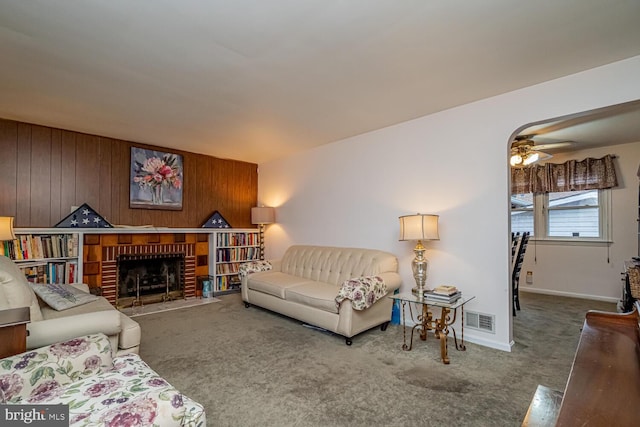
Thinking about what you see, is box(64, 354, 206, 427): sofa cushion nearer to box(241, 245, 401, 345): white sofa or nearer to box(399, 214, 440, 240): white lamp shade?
box(241, 245, 401, 345): white sofa

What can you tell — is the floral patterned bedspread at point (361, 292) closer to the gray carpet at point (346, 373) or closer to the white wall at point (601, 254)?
the gray carpet at point (346, 373)

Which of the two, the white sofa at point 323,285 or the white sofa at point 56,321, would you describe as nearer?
the white sofa at point 56,321

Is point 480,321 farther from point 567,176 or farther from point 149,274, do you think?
point 149,274

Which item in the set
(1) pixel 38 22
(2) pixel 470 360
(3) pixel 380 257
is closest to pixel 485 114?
(3) pixel 380 257

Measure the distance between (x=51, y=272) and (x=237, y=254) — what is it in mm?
2516

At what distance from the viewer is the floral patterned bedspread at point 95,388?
3.64 ft

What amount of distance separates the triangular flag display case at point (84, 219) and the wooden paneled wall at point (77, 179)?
92 millimetres

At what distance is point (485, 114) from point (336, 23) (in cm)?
193

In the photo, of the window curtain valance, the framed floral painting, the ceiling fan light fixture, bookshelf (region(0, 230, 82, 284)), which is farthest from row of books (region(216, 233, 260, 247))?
the window curtain valance

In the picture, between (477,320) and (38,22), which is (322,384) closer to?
A: (477,320)

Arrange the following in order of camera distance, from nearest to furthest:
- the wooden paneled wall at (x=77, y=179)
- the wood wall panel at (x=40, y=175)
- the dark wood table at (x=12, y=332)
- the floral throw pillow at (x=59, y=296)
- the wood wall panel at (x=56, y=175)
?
the dark wood table at (x=12, y=332) < the floral throw pillow at (x=59, y=296) < the wooden paneled wall at (x=77, y=179) < the wood wall panel at (x=40, y=175) < the wood wall panel at (x=56, y=175)

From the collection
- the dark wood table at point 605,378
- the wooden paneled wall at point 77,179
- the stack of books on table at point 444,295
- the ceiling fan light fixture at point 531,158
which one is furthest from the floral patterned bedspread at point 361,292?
the wooden paneled wall at point 77,179

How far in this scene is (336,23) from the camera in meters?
1.89

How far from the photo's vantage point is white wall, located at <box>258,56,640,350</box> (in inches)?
104
